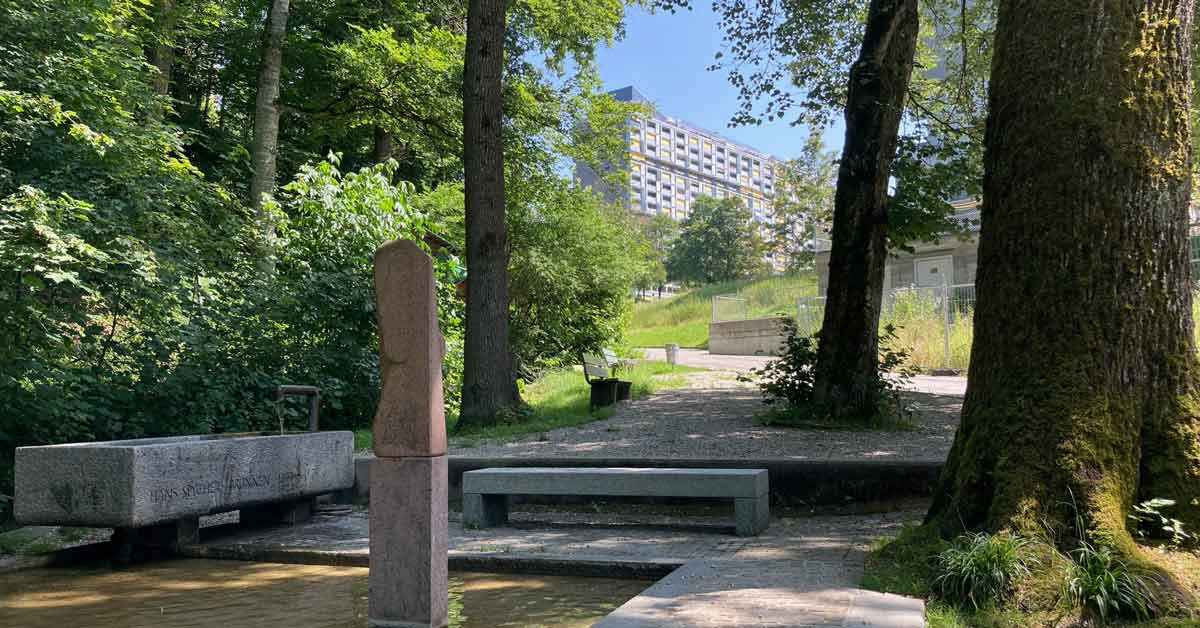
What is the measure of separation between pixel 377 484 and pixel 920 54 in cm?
1641

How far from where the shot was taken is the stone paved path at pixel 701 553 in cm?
428

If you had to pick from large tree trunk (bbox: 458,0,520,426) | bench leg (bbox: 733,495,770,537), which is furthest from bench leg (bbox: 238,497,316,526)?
large tree trunk (bbox: 458,0,520,426)

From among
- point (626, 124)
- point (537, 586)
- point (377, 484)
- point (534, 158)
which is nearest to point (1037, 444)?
point (537, 586)

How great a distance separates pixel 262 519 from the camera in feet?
26.6

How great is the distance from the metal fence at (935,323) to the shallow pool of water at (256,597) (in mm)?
17787

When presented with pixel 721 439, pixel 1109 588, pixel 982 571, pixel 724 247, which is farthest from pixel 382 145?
pixel 724 247

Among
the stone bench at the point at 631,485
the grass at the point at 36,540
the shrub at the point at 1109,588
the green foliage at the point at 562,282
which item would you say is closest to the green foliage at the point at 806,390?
the stone bench at the point at 631,485

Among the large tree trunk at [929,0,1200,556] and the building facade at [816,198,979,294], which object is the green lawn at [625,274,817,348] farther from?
the large tree trunk at [929,0,1200,556]

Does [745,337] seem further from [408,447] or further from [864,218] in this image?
[408,447]

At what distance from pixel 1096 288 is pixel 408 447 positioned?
12.2ft

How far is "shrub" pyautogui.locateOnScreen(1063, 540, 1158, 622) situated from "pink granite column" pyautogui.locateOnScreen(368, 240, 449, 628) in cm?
305

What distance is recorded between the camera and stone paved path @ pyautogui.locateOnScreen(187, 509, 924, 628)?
14.0 ft

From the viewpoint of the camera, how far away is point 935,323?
2455cm

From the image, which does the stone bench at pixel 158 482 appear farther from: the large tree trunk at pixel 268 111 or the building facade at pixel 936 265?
the building facade at pixel 936 265
